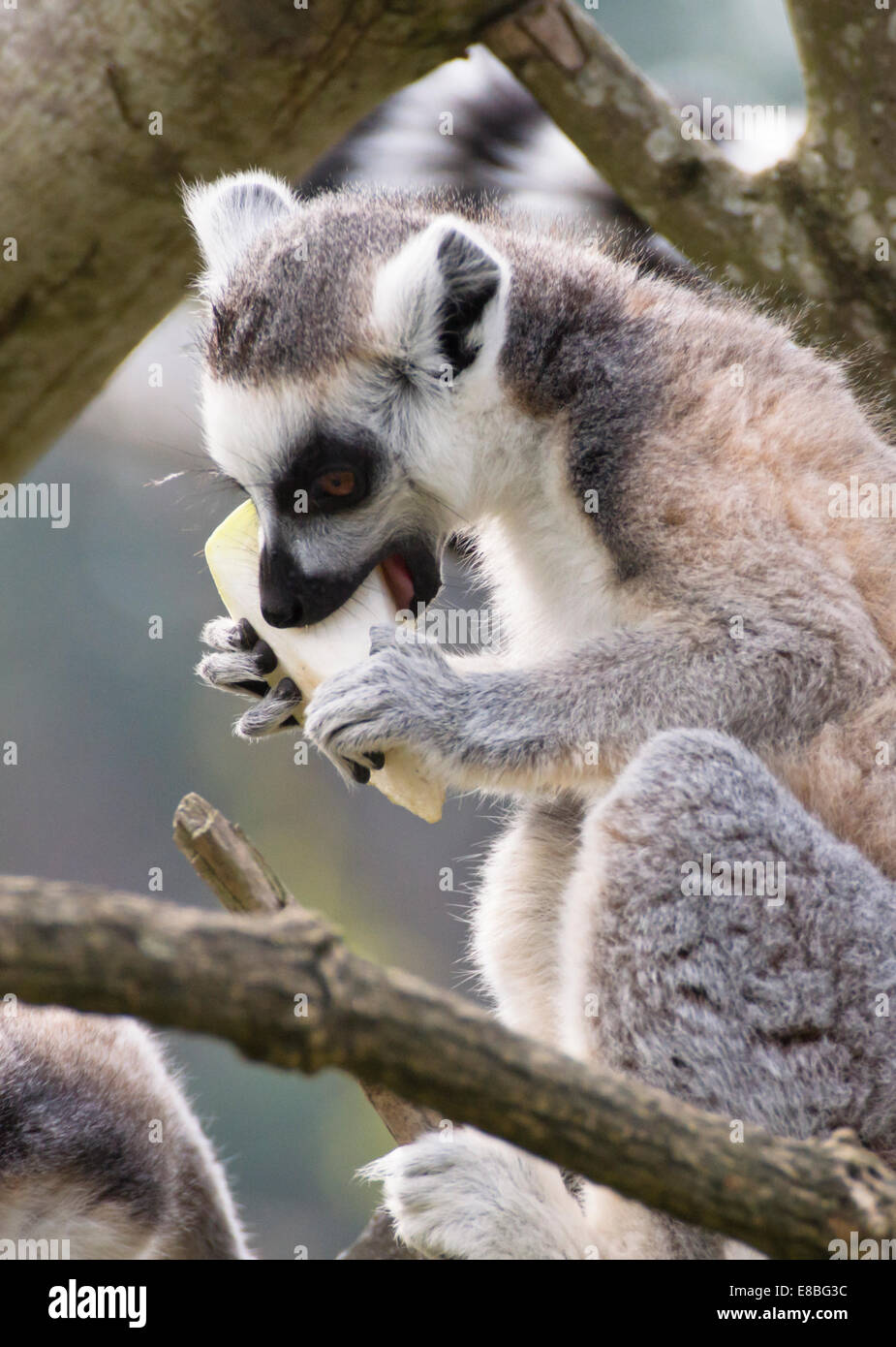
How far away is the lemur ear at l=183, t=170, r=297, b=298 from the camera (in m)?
4.25

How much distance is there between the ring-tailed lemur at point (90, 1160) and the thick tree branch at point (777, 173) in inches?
148

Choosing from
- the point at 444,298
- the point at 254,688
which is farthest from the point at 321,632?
the point at 444,298

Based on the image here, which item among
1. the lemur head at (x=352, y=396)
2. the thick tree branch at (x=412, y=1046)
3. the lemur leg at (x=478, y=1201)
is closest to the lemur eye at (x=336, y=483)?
the lemur head at (x=352, y=396)

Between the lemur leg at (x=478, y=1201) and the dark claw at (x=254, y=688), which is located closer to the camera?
the lemur leg at (x=478, y=1201)

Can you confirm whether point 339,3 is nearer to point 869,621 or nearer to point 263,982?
point 869,621

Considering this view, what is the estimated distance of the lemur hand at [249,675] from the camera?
4.07m

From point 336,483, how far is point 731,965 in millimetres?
1745

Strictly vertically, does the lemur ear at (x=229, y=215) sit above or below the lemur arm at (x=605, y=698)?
above

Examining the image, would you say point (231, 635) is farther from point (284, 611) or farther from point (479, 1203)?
point (479, 1203)

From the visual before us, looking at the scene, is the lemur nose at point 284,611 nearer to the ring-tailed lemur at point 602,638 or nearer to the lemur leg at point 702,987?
the ring-tailed lemur at point 602,638

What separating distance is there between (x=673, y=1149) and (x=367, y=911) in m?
11.7

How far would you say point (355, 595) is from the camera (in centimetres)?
389

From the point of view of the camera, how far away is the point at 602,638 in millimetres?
3594

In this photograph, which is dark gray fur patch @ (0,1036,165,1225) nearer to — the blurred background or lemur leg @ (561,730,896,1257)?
lemur leg @ (561,730,896,1257)
